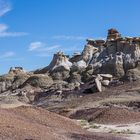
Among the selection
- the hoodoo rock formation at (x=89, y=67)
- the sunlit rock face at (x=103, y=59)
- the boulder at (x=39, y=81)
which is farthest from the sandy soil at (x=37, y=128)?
the boulder at (x=39, y=81)

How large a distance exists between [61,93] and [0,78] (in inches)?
1179

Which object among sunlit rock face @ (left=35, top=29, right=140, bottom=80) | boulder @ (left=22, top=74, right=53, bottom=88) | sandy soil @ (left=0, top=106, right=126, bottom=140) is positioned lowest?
sandy soil @ (left=0, top=106, right=126, bottom=140)

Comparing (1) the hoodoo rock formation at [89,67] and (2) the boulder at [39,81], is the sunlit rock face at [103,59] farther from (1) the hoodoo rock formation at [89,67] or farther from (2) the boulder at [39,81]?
(2) the boulder at [39,81]

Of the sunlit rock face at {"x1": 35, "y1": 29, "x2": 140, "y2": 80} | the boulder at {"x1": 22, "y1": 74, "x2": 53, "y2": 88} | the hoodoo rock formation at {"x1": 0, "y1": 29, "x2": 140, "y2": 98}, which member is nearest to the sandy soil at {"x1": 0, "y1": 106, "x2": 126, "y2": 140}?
the hoodoo rock formation at {"x1": 0, "y1": 29, "x2": 140, "y2": 98}

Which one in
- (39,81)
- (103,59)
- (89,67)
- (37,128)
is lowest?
(37,128)

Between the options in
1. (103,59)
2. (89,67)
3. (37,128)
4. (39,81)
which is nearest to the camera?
(37,128)

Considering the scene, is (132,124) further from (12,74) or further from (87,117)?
(12,74)

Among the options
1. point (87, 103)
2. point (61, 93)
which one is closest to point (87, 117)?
point (87, 103)

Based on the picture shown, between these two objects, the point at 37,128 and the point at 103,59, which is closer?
the point at 37,128

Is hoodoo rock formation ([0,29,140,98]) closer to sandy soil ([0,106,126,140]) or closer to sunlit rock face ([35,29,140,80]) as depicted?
sunlit rock face ([35,29,140,80])

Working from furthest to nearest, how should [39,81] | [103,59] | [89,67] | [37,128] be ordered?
[103,59] < [89,67] < [39,81] < [37,128]

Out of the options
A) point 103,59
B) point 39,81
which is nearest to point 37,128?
point 39,81

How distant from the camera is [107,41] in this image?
91125 millimetres

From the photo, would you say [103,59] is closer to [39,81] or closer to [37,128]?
[39,81]
